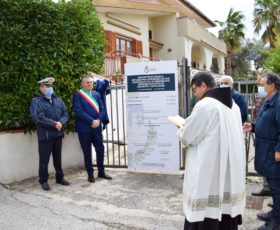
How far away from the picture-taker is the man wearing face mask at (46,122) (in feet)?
21.2

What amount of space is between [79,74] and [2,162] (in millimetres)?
2227

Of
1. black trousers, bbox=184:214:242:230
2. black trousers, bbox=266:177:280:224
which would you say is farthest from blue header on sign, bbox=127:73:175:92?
black trousers, bbox=184:214:242:230

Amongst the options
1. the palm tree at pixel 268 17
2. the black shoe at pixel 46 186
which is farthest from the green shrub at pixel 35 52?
the palm tree at pixel 268 17

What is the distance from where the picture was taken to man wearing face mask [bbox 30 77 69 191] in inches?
255

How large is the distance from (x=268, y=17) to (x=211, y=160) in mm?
32665

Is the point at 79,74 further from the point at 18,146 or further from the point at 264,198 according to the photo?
the point at 264,198

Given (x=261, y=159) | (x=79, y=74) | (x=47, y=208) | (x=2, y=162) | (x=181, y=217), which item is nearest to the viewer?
(x=261, y=159)

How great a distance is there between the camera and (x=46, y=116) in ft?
21.5

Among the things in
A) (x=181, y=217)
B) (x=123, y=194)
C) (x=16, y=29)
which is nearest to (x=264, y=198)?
(x=181, y=217)

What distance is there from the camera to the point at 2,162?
6836 mm

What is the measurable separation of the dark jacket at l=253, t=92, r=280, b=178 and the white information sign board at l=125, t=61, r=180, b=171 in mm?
2491

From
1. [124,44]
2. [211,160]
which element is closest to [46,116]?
[211,160]

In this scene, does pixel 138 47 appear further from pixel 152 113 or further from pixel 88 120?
pixel 88 120

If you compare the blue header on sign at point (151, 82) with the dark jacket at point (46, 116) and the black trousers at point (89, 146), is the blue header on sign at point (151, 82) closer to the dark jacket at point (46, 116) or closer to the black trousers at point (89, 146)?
the black trousers at point (89, 146)
